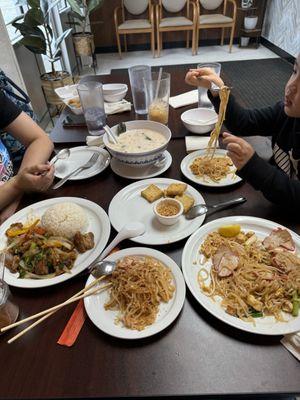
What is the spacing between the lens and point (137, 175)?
49.9 inches

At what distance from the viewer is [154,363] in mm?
650

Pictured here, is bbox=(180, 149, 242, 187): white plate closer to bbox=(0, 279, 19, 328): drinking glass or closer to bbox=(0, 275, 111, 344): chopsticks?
bbox=(0, 275, 111, 344): chopsticks

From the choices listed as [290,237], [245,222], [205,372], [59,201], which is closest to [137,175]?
[59,201]

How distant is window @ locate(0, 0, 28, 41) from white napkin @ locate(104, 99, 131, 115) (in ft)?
8.74

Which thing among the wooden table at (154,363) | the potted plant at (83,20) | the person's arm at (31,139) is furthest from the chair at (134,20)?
the wooden table at (154,363)

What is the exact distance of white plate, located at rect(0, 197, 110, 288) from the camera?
824 mm

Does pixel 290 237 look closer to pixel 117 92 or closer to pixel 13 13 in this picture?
pixel 117 92

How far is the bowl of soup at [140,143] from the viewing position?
1.19 m

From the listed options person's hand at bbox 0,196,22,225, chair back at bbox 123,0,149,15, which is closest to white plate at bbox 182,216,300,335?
person's hand at bbox 0,196,22,225

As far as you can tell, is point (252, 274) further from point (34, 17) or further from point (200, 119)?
point (34, 17)

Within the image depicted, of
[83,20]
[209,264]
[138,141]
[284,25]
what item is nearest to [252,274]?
[209,264]

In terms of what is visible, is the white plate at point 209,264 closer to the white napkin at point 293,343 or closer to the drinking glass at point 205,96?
the white napkin at point 293,343

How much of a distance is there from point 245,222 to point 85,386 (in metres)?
0.68

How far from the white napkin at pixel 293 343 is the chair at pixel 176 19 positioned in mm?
6288
